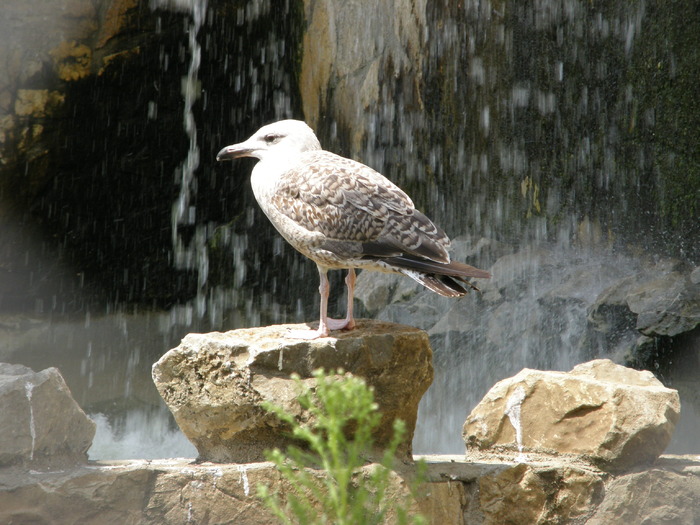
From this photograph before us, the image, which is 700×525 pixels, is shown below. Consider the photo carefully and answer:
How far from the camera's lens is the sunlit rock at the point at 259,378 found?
3.15 meters

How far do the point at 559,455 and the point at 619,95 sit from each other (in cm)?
482

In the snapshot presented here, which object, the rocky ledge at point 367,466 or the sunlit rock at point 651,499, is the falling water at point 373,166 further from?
the sunlit rock at point 651,499

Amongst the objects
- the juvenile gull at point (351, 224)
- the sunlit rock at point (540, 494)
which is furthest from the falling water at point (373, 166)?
the juvenile gull at point (351, 224)

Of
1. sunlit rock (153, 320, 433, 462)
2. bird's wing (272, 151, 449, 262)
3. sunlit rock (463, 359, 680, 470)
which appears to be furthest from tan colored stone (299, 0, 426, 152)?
sunlit rock (153, 320, 433, 462)

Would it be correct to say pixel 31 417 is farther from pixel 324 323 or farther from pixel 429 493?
pixel 429 493

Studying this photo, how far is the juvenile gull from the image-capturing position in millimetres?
3220

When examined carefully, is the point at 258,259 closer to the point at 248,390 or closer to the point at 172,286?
the point at 172,286

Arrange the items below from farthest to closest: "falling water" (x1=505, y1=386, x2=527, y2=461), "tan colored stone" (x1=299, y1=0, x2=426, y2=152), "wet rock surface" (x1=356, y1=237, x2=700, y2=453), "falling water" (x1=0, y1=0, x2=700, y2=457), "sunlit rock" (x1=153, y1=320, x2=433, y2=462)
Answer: "tan colored stone" (x1=299, y1=0, x2=426, y2=152) < "falling water" (x1=0, y1=0, x2=700, y2=457) < "wet rock surface" (x1=356, y1=237, x2=700, y2=453) < "falling water" (x1=505, y1=386, x2=527, y2=461) < "sunlit rock" (x1=153, y1=320, x2=433, y2=462)

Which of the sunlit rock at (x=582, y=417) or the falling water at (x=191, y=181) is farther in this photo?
the falling water at (x=191, y=181)

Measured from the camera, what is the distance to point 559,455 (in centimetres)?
349

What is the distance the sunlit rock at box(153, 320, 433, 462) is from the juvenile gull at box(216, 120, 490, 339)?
19 centimetres

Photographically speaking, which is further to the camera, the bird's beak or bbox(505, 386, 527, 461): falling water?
the bird's beak

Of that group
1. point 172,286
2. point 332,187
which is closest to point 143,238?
point 172,286

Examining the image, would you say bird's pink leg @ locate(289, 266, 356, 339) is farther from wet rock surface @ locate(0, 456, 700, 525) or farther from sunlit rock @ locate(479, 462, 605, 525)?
sunlit rock @ locate(479, 462, 605, 525)
